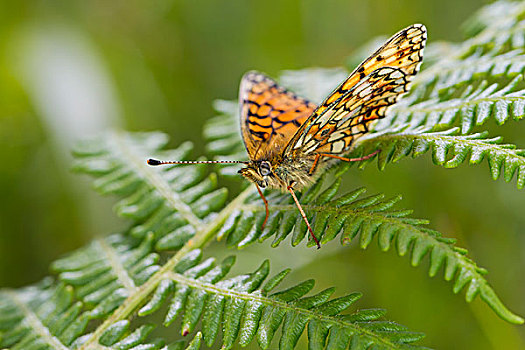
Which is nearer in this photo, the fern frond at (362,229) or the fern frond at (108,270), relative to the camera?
the fern frond at (362,229)

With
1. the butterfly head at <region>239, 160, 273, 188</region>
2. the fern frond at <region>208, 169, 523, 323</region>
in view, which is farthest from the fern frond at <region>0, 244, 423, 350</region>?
the butterfly head at <region>239, 160, 273, 188</region>

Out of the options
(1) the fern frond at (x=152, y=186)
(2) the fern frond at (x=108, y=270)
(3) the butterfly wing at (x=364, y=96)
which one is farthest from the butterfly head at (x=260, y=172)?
(2) the fern frond at (x=108, y=270)

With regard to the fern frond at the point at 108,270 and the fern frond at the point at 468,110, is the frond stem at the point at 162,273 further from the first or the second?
the fern frond at the point at 468,110

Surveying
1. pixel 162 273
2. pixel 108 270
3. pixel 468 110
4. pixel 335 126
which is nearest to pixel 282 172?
pixel 335 126

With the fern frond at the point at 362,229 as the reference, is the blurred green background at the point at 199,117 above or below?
above

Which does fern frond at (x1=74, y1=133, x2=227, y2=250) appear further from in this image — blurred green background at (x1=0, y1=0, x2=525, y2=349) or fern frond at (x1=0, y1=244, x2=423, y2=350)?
blurred green background at (x1=0, y1=0, x2=525, y2=349)

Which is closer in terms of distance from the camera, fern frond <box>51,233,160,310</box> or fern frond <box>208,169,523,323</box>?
fern frond <box>208,169,523,323</box>
